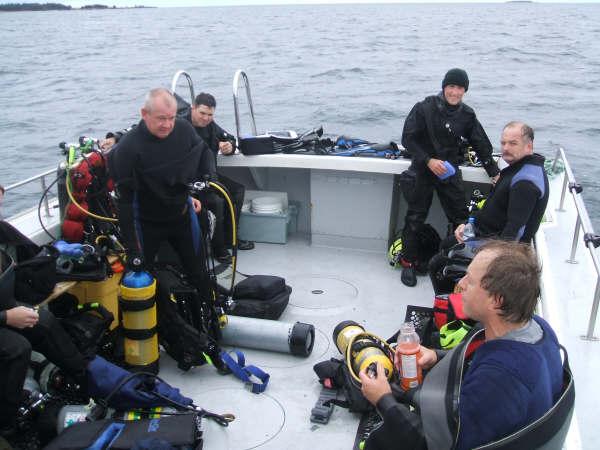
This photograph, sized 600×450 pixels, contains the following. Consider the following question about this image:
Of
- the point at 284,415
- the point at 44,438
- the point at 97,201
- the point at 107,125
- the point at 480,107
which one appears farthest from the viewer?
the point at 480,107

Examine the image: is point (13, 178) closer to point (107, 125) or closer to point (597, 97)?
point (107, 125)

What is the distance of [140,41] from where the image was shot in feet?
107

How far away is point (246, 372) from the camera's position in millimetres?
3359

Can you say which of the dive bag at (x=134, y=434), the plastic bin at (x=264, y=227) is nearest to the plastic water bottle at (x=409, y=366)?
the dive bag at (x=134, y=434)

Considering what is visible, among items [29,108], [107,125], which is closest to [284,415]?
[107,125]

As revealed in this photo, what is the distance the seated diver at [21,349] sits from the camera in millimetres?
2662

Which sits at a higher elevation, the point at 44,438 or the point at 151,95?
the point at 151,95

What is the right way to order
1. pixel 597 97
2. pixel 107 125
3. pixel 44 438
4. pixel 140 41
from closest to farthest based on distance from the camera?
pixel 44 438, pixel 107 125, pixel 597 97, pixel 140 41

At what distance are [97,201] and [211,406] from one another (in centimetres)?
157

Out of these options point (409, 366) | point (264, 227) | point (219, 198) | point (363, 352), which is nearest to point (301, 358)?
point (363, 352)

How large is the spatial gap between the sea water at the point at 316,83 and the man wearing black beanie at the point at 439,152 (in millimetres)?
4469

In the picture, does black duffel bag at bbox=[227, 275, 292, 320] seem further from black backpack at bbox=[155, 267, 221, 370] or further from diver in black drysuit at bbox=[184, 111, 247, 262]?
diver in black drysuit at bbox=[184, 111, 247, 262]

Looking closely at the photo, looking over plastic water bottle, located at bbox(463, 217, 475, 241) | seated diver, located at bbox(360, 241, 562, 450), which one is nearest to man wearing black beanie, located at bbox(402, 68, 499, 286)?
plastic water bottle, located at bbox(463, 217, 475, 241)

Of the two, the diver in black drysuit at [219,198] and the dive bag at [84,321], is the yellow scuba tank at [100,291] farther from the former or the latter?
the diver in black drysuit at [219,198]
